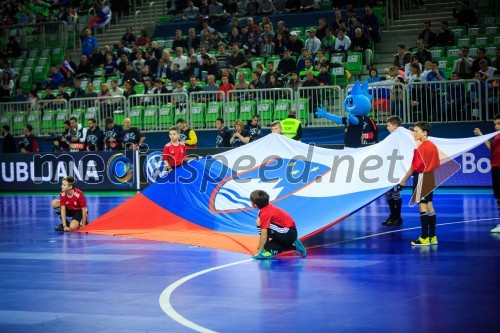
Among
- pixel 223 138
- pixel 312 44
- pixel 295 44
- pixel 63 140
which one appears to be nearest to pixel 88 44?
pixel 63 140

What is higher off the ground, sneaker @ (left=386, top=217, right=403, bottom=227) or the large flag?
the large flag

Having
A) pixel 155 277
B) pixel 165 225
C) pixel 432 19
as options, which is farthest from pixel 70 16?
pixel 155 277

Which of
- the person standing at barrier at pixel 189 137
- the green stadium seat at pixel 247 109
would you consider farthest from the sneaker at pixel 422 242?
the green stadium seat at pixel 247 109

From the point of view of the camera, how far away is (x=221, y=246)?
13.8m

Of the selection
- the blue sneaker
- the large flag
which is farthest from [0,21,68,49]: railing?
the blue sneaker

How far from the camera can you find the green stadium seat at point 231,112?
26047 millimetres

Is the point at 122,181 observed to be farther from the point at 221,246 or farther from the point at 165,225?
the point at 221,246

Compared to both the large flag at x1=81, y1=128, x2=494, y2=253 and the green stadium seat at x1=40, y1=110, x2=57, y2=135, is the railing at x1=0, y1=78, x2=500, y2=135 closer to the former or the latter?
the green stadium seat at x1=40, y1=110, x2=57, y2=135

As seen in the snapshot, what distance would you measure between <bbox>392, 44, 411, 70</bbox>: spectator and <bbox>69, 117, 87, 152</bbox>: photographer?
9764 millimetres

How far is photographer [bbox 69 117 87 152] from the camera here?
88.6 feet

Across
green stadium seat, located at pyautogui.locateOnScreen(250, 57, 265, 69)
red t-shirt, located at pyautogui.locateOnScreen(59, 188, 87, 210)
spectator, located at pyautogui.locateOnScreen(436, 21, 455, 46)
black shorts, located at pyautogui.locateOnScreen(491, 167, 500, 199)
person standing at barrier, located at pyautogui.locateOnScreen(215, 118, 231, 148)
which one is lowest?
red t-shirt, located at pyautogui.locateOnScreen(59, 188, 87, 210)

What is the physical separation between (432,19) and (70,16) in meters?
15.7

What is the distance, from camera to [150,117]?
2744 cm

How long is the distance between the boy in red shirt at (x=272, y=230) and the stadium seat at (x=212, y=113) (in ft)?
45.6
